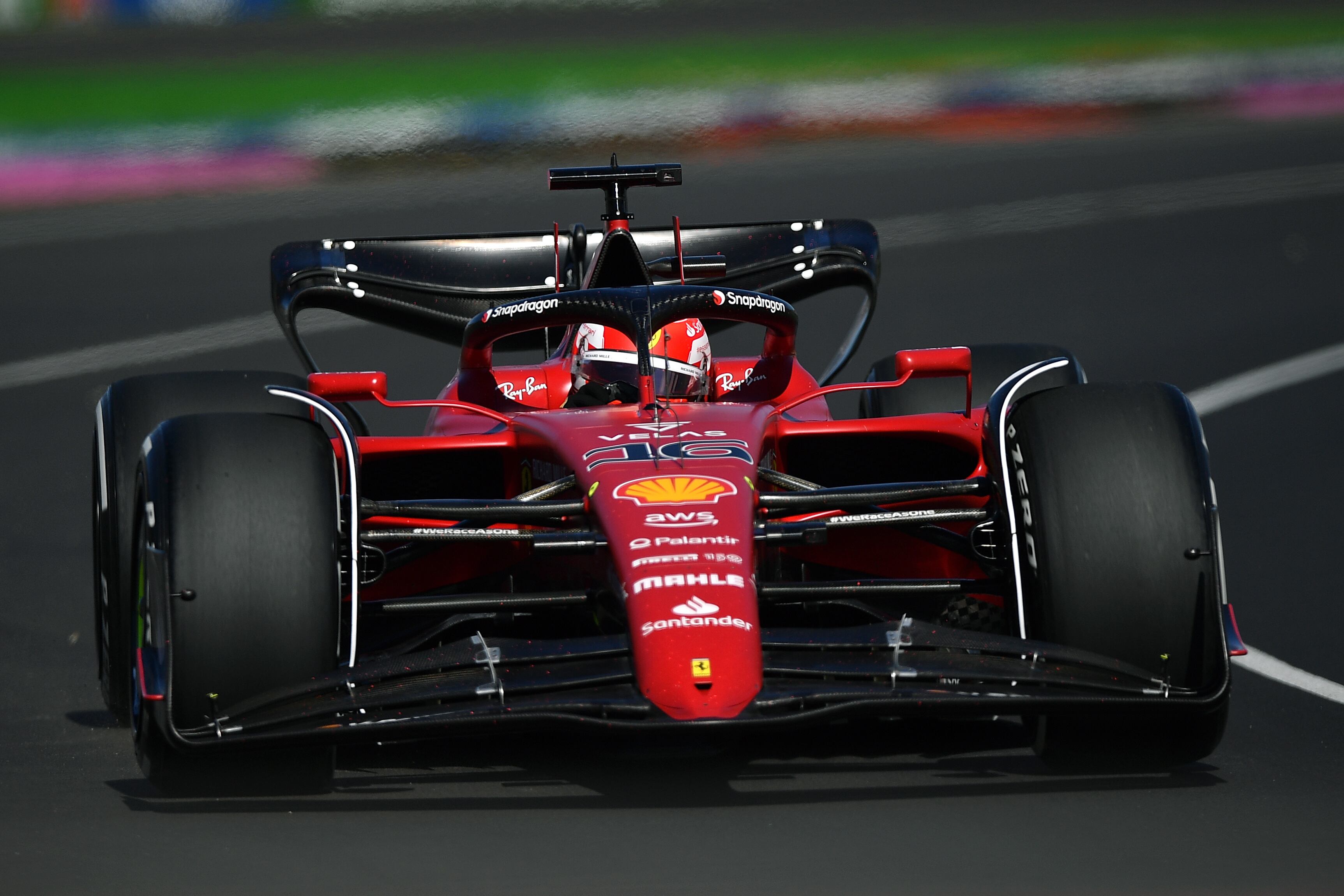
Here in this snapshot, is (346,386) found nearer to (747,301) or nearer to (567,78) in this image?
(747,301)

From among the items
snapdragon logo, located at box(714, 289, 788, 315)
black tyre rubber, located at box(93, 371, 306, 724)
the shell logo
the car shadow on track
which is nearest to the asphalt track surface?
the car shadow on track

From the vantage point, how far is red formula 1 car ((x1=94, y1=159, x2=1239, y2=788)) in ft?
17.7

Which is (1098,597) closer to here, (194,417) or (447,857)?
(447,857)

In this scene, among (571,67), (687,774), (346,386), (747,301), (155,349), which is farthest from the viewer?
(571,67)

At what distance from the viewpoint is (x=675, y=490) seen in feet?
19.2

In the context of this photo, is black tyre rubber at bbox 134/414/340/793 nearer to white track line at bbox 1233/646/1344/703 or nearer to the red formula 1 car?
the red formula 1 car

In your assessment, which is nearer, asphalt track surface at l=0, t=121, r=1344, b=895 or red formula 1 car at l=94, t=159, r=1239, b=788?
asphalt track surface at l=0, t=121, r=1344, b=895

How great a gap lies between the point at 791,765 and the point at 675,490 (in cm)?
88

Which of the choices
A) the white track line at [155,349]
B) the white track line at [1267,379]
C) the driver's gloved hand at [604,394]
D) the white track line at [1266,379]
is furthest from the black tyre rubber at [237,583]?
the white track line at [155,349]

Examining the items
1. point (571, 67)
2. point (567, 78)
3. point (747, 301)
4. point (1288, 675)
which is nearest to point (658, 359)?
point (747, 301)

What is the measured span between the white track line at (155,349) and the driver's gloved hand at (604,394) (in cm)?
691

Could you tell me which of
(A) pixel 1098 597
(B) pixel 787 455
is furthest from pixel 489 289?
(A) pixel 1098 597

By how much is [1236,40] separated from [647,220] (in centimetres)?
977

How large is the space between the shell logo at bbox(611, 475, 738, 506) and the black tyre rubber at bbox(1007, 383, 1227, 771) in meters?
0.87
